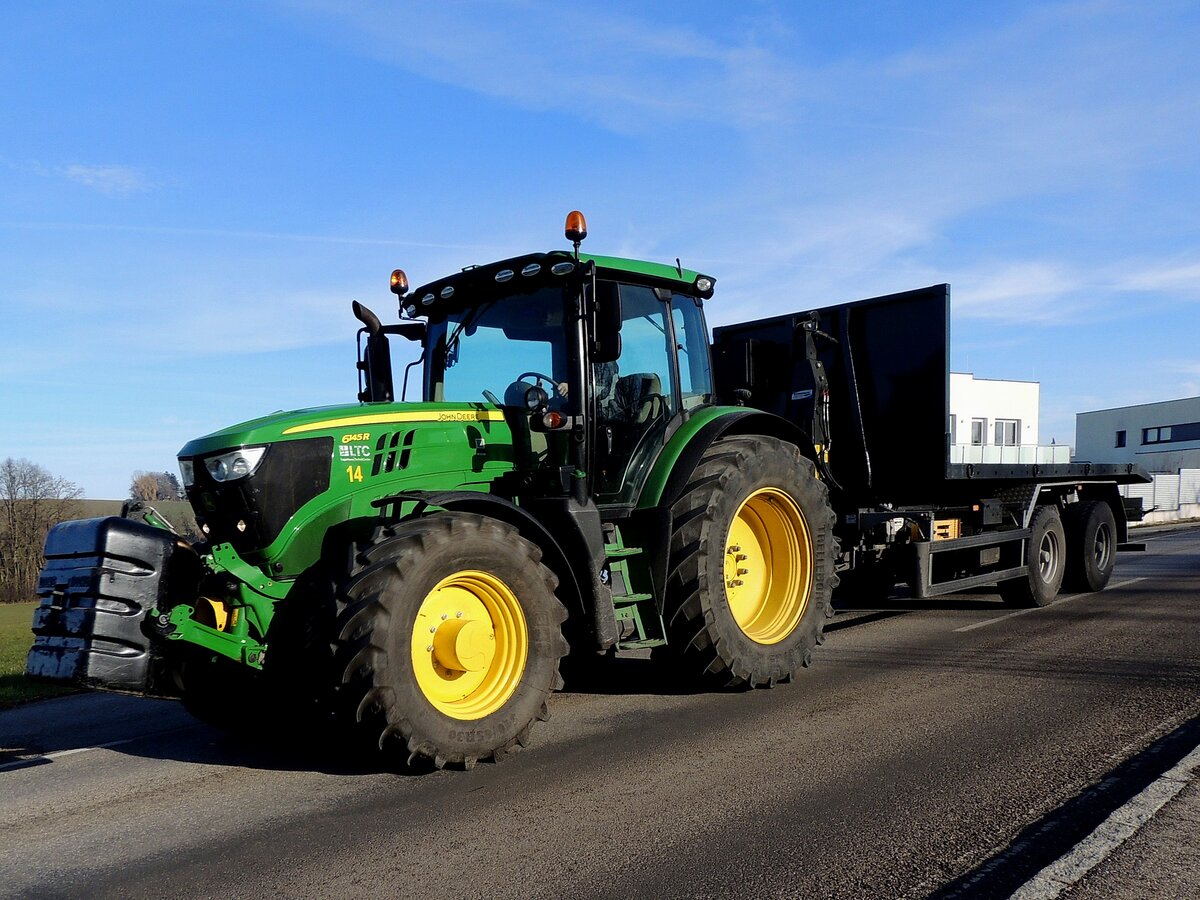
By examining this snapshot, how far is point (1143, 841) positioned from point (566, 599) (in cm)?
296

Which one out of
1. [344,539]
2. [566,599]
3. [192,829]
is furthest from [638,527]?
[192,829]

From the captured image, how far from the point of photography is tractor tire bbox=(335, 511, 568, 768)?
4.35 m

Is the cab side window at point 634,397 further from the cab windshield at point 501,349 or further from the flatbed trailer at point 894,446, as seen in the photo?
the flatbed trailer at point 894,446

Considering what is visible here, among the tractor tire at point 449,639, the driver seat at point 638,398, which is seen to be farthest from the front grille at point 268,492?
the driver seat at point 638,398

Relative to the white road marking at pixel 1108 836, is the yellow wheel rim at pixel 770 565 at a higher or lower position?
higher

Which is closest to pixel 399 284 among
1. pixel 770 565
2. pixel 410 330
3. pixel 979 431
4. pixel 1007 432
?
pixel 410 330

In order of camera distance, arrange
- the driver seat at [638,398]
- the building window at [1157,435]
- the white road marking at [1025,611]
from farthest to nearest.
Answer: the building window at [1157,435]
the white road marking at [1025,611]
the driver seat at [638,398]

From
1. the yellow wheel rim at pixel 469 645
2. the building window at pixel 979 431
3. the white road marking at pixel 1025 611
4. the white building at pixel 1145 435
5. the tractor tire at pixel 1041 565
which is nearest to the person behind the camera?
the yellow wheel rim at pixel 469 645

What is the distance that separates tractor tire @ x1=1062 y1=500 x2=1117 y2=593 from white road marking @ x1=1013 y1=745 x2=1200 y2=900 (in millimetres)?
7230

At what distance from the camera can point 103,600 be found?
4.44 meters

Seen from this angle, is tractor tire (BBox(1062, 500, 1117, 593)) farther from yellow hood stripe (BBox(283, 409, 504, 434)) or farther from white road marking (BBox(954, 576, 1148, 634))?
yellow hood stripe (BBox(283, 409, 504, 434))

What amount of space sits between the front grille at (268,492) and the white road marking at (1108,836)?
364 centimetres

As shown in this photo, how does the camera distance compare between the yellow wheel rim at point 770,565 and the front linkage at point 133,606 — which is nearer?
the front linkage at point 133,606

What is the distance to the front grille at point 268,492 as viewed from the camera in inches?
194
